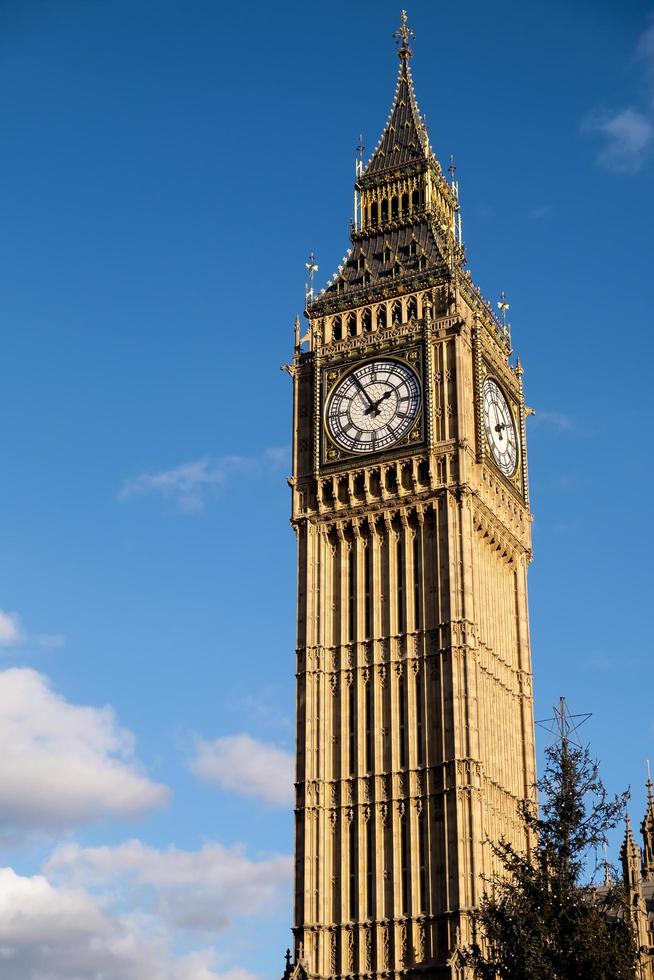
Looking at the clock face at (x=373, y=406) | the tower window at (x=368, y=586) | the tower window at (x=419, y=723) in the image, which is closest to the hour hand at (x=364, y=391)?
the clock face at (x=373, y=406)

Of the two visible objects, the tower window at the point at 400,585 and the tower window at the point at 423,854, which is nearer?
the tower window at the point at 423,854

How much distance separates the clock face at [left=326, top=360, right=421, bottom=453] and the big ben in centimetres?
9

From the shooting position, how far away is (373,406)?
68.8 meters

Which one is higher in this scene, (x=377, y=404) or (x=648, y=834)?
(x=377, y=404)

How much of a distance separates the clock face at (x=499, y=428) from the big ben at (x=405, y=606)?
144 millimetres

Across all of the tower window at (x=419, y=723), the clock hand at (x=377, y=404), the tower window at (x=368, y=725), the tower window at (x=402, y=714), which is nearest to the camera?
the tower window at (x=419, y=723)

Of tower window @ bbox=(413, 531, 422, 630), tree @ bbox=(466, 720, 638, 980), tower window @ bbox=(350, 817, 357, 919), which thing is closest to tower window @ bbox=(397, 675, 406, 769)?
tower window @ bbox=(413, 531, 422, 630)

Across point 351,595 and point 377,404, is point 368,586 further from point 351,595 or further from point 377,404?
point 377,404

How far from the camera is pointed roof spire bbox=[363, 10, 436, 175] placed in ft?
258

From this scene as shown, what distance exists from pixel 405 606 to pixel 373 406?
9391 millimetres

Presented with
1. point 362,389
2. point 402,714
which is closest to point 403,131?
point 362,389

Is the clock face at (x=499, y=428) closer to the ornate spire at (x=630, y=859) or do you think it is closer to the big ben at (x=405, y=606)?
the big ben at (x=405, y=606)

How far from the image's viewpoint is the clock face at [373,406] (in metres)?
68.1

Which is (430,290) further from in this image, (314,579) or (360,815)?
(360,815)
